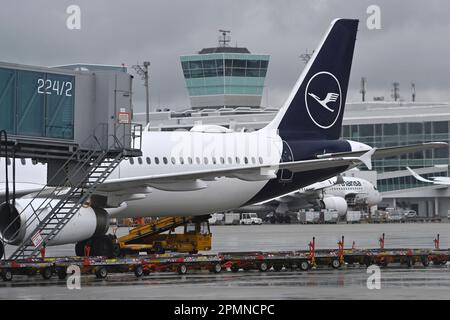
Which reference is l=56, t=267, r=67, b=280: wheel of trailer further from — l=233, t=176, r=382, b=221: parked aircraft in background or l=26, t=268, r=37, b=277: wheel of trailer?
l=233, t=176, r=382, b=221: parked aircraft in background

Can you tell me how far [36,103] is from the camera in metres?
27.5

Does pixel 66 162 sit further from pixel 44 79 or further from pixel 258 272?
pixel 258 272

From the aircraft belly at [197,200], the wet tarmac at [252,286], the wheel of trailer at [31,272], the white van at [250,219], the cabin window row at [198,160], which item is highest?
the cabin window row at [198,160]

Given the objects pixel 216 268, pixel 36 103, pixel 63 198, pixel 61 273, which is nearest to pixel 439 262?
pixel 216 268

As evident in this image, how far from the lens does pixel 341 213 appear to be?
280ft

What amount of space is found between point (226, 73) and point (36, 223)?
110 m

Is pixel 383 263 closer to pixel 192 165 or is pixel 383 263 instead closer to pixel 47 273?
pixel 192 165

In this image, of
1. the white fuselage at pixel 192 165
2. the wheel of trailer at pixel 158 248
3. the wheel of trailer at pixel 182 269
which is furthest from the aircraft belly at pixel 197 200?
the wheel of trailer at pixel 182 269

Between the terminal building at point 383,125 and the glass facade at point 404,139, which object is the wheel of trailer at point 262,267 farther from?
the glass facade at point 404,139

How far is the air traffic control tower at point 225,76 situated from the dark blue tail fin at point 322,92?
95.5 m

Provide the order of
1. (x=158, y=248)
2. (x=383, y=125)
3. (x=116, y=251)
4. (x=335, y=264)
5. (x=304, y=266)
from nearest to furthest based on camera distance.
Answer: (x=304, y=266)
(x=335, y=264)
(x=116, y=251)
(x=158, y=248)
(x=383, y=125)

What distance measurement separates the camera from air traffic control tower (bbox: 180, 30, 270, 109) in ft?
447

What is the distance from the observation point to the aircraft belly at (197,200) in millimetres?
35062

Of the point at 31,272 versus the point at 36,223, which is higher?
the point at 36,223
